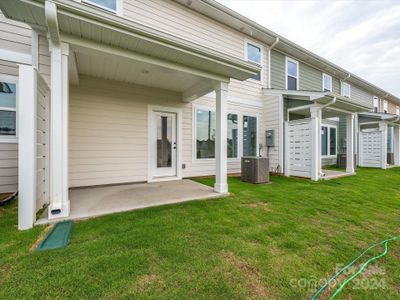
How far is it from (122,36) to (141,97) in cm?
236

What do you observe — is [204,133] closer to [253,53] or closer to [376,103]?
[253,53]

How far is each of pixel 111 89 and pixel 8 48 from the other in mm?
1846

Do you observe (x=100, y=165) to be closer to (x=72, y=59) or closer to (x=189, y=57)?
(x=72, y=59)

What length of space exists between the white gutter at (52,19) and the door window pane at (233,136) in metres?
4.96

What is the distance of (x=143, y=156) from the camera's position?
4.95 metres

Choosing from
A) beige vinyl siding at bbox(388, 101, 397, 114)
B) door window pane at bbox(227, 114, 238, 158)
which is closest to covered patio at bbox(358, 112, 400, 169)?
beige vinyl siding at bbox(388, 101, 397, 114)

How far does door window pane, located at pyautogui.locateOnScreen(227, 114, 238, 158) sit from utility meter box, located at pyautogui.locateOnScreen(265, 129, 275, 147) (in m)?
1.23

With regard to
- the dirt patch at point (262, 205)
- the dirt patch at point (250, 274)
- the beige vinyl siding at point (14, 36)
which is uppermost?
the beige vinyl siding at point (14, 36)

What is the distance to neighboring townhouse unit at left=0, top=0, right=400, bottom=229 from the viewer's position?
2.45m

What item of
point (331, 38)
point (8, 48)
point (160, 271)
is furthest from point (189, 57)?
point (331, 38)

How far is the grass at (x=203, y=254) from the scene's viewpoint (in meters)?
1.40

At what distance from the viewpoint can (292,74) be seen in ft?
26.1

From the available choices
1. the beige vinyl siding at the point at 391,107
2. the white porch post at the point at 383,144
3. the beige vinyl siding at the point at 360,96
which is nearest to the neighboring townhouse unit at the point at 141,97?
the white porch post at the point at 383,144

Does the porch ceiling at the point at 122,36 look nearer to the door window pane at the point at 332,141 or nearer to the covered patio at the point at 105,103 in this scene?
the covered patio at the point at 105,103
